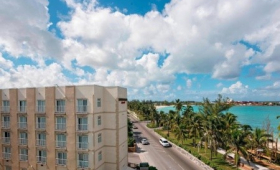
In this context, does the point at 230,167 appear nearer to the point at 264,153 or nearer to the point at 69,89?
the point at 264,153

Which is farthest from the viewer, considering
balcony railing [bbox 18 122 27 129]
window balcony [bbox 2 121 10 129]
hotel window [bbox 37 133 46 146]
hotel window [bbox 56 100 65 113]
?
window balcony [bbox 2 121 10 129]

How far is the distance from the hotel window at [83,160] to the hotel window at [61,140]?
121 inches

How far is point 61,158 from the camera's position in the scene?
108 ft

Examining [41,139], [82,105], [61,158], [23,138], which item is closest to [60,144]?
[61,158]

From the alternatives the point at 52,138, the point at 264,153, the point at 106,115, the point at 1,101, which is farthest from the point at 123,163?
the point at 264,153

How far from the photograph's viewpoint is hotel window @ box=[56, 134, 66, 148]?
108 feet

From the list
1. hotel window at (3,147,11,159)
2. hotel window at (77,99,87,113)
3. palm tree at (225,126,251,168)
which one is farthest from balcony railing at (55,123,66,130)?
palm tree at (225,126,251,168)

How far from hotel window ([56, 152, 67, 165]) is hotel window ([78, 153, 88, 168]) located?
244 cm

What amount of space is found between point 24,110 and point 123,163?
741 inches

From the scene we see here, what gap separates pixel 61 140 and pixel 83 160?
4.65 m

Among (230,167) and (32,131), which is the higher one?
(32,131)

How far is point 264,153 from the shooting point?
51.8m

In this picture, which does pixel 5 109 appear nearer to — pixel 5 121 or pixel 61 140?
pixel 5 121

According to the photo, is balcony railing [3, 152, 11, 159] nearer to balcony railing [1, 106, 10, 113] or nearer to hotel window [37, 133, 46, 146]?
hotel window [37, 133, 46, 146]
